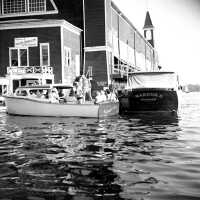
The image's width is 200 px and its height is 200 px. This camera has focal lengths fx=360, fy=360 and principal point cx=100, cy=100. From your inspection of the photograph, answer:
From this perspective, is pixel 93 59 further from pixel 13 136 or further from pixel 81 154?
pixel 81 154

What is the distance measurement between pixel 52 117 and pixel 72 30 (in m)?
14.7

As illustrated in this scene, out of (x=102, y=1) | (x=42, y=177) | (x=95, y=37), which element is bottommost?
(x=42, y=177)

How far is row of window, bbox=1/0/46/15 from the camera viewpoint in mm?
34281

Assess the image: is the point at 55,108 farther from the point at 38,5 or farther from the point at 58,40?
the point at 38,5

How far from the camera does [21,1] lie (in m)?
34.8

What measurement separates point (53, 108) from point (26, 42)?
43.8 feet

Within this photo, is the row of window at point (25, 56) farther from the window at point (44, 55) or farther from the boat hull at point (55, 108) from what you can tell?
the boat hull at point (55, 108)

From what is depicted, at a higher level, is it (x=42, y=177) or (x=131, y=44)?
(x=131, y=44)

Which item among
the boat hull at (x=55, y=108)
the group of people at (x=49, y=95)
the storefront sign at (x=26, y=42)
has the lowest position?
the boat hull at (x=55, y=108)

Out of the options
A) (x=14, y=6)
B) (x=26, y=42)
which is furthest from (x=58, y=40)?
(x=14, y=6)

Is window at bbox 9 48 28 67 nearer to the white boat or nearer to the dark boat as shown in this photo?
the white boat

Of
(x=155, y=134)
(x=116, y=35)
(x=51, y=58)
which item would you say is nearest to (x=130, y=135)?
(x=155, y=134)

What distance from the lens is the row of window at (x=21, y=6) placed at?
112ft

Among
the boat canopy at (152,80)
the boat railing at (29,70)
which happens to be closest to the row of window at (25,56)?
the boat railing at (29,70)
